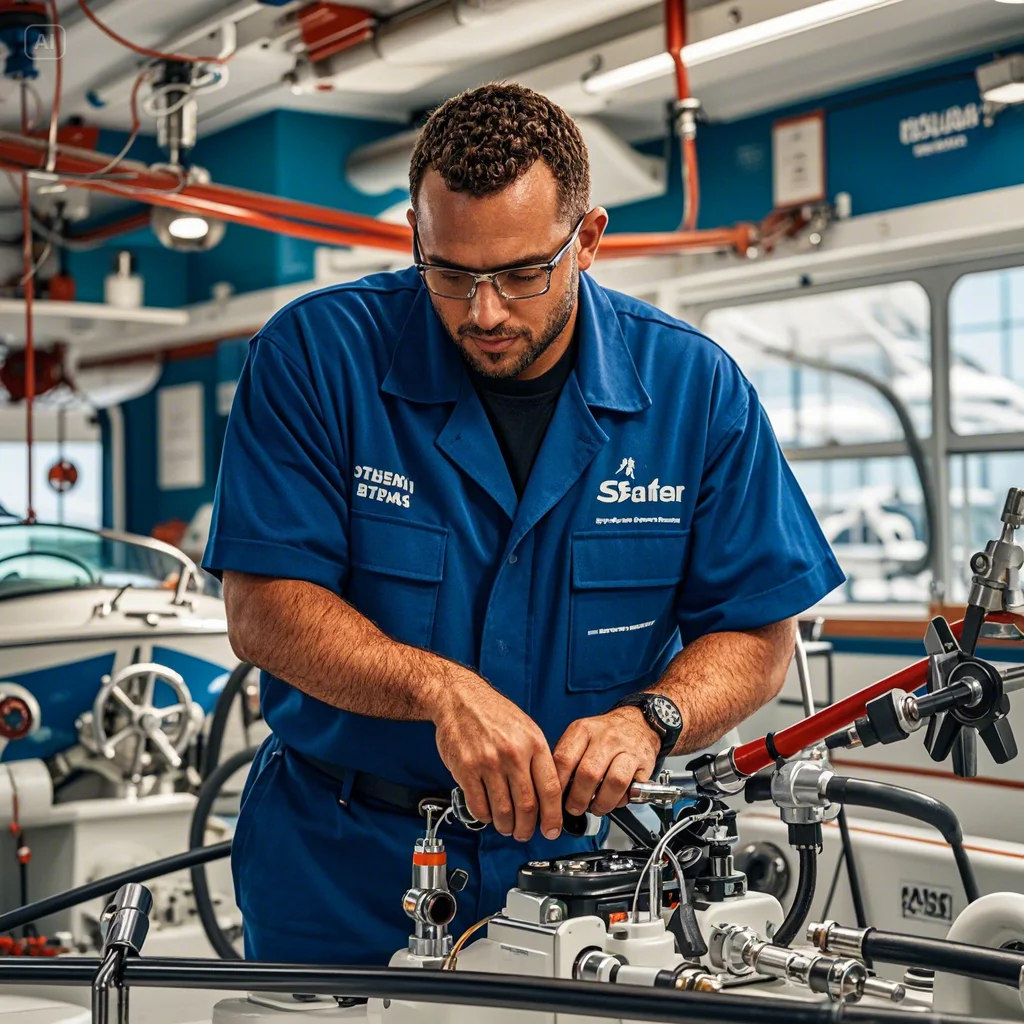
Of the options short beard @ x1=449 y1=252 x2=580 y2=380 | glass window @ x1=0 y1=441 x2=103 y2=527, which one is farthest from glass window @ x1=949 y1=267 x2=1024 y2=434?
glass window @ x1=0 y1=441 x2=103 y2=527

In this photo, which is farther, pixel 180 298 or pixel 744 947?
pixel 180 298

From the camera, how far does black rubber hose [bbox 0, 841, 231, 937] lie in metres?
2.12

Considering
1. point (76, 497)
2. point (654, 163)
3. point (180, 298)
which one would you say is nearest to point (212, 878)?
point (654, 163)

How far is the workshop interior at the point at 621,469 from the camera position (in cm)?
140

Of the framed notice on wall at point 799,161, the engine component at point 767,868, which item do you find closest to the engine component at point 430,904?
the engine component at point 767,868

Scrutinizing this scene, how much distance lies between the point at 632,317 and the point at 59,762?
8.36 feet

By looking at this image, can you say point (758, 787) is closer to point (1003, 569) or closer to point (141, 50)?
point (1003, 569)

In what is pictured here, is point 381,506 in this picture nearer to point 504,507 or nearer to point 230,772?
point 504,507

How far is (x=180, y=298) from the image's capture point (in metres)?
8.20

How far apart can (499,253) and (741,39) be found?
3.07 meters

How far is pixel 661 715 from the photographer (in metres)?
1.62

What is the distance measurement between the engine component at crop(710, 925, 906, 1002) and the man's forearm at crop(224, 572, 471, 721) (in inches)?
15.0

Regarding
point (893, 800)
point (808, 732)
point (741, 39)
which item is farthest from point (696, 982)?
point (741, 39)

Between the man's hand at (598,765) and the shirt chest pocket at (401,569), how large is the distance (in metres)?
0.33
